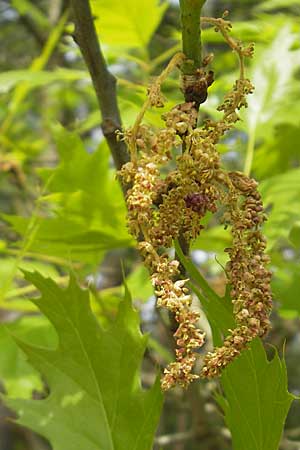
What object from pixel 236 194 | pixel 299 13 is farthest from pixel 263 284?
pixel 299 13

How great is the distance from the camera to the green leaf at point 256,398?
763 millimetres

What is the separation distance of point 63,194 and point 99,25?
1.18ft

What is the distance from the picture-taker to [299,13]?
2359mm

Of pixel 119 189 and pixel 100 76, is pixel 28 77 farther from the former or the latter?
pixel 100 76

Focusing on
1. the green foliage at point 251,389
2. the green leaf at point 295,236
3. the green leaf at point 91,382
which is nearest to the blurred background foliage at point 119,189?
the green leaf at point 295,236

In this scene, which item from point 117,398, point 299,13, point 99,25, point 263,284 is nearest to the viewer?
point 263,284

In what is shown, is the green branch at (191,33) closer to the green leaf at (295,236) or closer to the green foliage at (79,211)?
the green leaf at (295,236)

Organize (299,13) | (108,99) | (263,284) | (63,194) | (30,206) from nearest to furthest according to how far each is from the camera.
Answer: (263,284)
(108,99)
(63,194)
(299,13)
(30,206)

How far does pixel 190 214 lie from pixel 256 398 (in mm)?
209

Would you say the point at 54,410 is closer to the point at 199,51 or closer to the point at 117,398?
the point at 117,398

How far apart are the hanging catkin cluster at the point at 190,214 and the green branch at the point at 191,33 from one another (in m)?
0.02

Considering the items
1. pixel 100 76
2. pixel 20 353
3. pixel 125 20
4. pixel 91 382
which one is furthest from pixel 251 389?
pixel 125 20

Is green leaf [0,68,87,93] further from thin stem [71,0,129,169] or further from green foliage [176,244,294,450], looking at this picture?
green foliage [176,244,294,450]

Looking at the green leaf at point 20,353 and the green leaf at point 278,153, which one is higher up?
the green leaf at point 278,153
